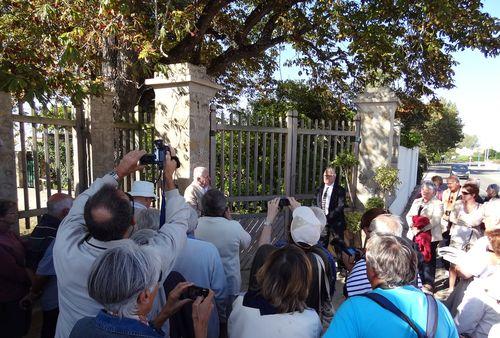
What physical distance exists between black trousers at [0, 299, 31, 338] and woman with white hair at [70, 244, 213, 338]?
62.2 inches

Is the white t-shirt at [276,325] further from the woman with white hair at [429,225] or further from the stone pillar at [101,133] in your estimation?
the woman with white hair at [429,225]

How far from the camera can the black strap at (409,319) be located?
148 cm

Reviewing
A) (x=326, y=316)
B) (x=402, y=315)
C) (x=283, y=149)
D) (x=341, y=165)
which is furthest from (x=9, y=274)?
(x=341, y=165)

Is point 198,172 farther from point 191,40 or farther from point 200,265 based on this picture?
point 191,40

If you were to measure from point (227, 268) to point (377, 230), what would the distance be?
3.93 ft

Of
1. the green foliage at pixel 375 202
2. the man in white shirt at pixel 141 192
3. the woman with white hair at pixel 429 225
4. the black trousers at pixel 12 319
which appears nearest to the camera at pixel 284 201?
the man in white shirt at pixel 141 192

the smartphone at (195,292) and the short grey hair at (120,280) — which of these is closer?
the short grey hair at (120,280)

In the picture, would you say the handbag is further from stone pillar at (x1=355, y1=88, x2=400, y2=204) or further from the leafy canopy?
stone pillar at (x1=355, y1=88, x2=400, y2=204)

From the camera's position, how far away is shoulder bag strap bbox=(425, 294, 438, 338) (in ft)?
4.90

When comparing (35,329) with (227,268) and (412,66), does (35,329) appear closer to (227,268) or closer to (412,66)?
(227,268)

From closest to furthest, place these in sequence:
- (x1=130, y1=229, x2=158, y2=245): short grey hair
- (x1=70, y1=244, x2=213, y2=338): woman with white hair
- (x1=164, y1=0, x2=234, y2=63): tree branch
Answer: (x1=70, y1=244, x2=213, y2=338): woman with white hair
(x1=130, y1=229, x2=158, y2=245): short grey hair
(x1=164, y1=0, x2=234, y2=63): tree branch

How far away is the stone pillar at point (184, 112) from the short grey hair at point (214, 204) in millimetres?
1447

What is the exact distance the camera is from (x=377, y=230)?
2.48 meters

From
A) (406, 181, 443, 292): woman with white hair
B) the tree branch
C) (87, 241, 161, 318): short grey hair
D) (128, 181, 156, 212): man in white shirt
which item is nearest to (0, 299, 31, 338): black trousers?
(128, 181, 156, 212): man in white shirt
